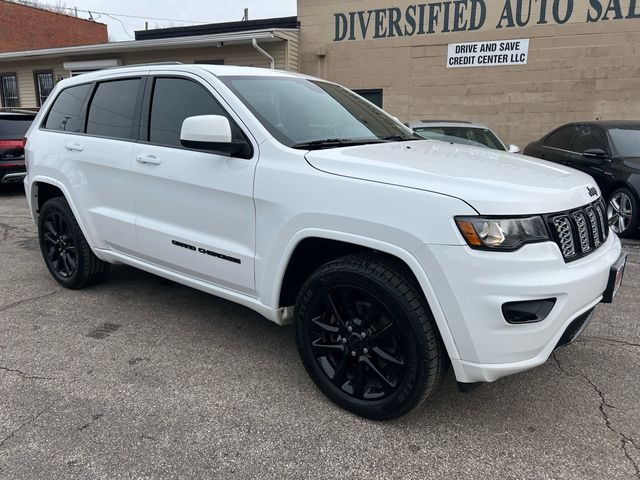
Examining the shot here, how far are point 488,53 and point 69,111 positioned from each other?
10.5 m

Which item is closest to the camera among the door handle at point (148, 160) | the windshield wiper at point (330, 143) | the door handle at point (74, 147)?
the windshield wiper at point (330, 143)

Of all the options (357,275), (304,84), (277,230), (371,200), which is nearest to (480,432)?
(357,275)

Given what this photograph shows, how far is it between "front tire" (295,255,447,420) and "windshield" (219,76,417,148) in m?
0.84

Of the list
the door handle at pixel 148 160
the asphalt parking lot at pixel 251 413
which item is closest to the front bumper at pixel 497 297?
the asphalt parking lot at pixel 251 413

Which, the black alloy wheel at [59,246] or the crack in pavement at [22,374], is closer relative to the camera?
the crack in pavement at [22,374]

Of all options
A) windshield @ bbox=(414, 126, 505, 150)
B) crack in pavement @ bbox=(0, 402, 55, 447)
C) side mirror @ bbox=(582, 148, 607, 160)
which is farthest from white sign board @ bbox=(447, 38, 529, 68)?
crack in pavement @ bbox=(0, 402, 55, 447)

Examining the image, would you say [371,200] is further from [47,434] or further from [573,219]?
[47,434]

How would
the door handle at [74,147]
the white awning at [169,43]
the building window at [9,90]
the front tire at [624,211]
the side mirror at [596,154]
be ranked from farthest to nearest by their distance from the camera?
1. the building window at [9,90]
2. the white awning at [169,43]
3. the side mirror at [596,154]
4. the front tire at [624,211]
5. the door handle at [74,147]

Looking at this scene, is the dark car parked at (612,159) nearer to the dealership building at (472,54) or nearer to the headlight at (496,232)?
the dealership building at (472,54)

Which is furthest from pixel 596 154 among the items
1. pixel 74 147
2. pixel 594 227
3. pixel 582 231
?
pixel 74 147

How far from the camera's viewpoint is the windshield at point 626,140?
696 cm

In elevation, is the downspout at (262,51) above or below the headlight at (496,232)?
above

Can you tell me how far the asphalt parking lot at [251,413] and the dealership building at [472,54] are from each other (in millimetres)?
9447

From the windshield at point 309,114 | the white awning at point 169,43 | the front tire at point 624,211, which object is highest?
the white awning at point 169,43
